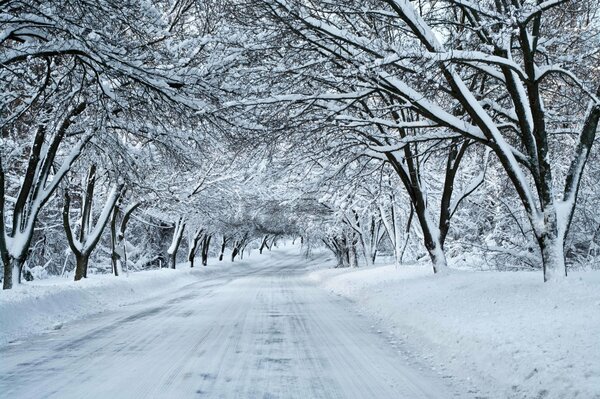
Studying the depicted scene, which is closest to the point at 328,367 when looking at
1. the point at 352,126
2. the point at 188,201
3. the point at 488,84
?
the point at 352,126

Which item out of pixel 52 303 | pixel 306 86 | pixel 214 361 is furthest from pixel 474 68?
pixel 52 303

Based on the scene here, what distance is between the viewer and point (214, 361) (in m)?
6.11

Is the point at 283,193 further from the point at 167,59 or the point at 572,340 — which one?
the point at 572,340

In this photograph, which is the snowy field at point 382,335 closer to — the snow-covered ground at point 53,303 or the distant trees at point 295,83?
the snow-covered ground at point 53,303

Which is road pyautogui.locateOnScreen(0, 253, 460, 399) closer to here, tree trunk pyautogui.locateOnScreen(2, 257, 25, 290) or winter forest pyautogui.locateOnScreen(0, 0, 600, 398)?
winter forest pyautogui.locateOnScreen(0, 0, 600, 398)

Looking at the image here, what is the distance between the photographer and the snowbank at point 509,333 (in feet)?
14.5

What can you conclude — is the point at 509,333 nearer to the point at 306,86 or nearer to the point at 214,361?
the point at 214,361

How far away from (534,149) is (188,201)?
19.0 meters

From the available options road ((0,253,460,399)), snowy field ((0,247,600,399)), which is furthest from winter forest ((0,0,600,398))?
road ((0,253,460,399))

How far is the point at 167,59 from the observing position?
714 centimetres

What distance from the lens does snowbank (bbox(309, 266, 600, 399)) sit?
4418 mm

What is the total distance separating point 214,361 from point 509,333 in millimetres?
3565

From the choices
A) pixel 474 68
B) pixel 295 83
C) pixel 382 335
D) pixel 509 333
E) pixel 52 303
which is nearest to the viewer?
pixel 509 333

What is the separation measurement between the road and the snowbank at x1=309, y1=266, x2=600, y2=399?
1.50 ft
